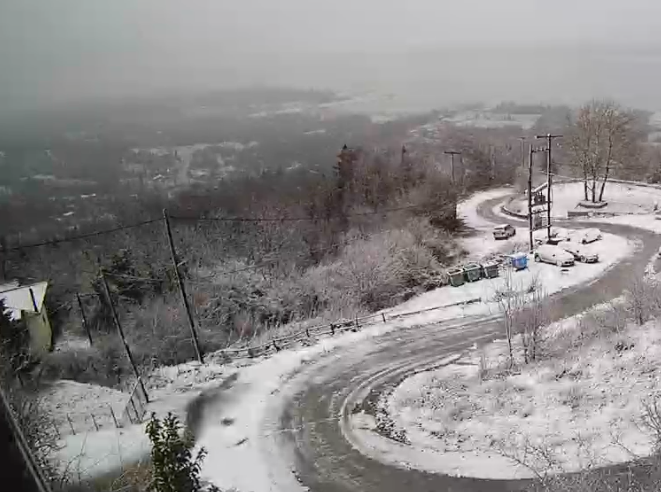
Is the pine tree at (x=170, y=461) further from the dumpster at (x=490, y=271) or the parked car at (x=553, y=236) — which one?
the parked car at (x=553, y=236)

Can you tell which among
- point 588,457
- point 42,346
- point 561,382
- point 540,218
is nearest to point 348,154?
point 540,218

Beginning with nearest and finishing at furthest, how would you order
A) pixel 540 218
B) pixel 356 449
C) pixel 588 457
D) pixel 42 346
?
pixel 588 457 → pixel 356 449 → pixel 42 346 → pixel 540 218

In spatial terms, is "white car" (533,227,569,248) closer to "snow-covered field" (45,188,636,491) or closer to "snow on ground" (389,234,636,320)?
"snow on ground" (389,234,636,320)

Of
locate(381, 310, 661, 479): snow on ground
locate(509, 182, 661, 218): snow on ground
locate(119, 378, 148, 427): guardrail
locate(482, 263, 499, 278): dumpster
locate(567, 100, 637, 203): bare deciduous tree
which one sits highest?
locate(567, 100, 637, 203): bare deciduous tree

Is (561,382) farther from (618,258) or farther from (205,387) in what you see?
(618,258)

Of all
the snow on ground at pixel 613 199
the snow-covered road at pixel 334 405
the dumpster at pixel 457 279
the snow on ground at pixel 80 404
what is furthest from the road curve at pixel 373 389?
the snow on ground at pixel 613 199

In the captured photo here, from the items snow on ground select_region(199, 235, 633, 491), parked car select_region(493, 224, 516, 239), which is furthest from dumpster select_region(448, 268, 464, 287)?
parked car select_region(493, 224, 516, 239)

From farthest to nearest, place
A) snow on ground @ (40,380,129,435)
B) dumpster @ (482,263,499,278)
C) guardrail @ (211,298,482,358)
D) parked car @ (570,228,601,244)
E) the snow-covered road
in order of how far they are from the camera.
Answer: parked car @ (570,228,601,244), dumpster @ (482,263,499,278), guardrail @ (211,298,482,358), snow on ground @ (40,380,129,435), the snow-covered road
